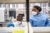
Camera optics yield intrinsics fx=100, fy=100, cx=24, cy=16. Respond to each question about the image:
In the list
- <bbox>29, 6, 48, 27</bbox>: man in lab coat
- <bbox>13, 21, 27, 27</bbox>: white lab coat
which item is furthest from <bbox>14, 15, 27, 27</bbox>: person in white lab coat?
<bbox>29, 6, 48, 27</bbox>: man in lab coat

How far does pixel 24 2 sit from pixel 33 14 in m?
0.20

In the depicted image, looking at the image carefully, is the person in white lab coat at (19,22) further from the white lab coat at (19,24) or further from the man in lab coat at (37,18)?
the man in lab coat at (37,18)

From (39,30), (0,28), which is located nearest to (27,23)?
(39,30)

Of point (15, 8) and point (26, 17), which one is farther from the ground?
point (15, 8)

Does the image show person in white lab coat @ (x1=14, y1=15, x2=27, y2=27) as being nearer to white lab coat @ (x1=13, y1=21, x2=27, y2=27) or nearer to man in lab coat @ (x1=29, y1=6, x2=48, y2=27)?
white lab coat @ (x1=13, y1=21, x2=27, y2=27)

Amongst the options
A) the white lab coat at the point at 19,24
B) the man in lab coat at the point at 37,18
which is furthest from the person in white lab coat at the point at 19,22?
the man in lab coat at the point at 37,18

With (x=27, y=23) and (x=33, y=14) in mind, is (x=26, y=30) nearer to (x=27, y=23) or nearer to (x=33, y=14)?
(x=27, y=23)

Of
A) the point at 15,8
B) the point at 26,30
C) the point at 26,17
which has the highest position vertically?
the point at 15,8

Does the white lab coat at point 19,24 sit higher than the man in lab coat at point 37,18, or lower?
lower

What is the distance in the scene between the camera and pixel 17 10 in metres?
1.34

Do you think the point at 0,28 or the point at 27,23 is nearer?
the point at 0,28

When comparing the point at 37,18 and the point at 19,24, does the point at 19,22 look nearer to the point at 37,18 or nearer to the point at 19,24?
the point at 19,24

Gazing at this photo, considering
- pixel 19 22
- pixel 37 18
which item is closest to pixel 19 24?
pixel 19 22

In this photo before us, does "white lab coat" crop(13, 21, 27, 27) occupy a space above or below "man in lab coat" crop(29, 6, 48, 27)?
below
